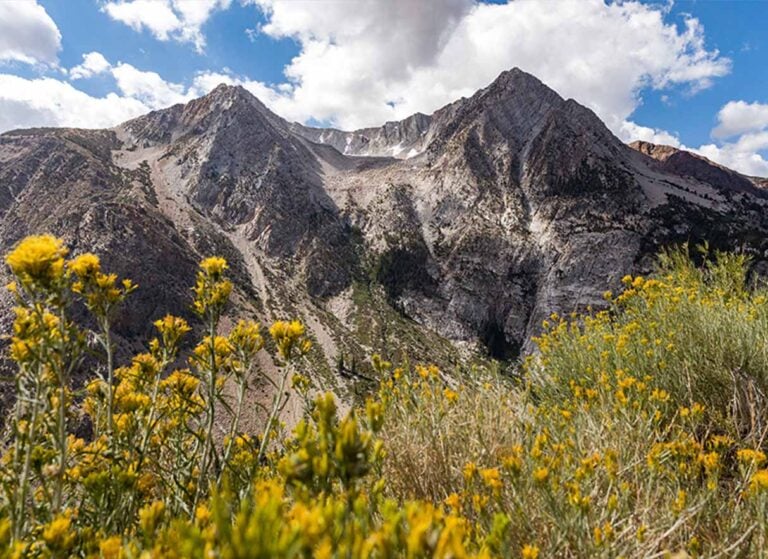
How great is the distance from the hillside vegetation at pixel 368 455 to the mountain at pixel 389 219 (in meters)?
50.8

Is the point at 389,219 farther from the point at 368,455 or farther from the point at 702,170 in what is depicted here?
the point at 702,170

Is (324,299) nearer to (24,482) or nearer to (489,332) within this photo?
(489,332)

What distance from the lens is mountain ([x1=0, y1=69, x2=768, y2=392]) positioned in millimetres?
64250

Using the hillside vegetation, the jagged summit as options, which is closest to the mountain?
the jagged summit

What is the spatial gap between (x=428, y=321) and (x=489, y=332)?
1083cm

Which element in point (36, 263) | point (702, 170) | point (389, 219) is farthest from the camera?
point (702, 170)

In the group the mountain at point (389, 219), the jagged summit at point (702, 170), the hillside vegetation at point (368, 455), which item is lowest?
the hillside vegetation at point (368, 455)

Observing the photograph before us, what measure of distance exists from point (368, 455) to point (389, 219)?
88097 mm

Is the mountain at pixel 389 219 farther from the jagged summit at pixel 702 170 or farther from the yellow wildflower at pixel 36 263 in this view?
the yellow wildflower at pixel 36 263

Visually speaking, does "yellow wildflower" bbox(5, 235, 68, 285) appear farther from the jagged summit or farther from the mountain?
the jagged summit

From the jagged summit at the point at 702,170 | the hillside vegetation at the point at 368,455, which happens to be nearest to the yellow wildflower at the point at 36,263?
the hillside vegetation at the point at 368,455

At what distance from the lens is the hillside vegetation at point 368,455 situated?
1081mm

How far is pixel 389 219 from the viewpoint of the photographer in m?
88.3

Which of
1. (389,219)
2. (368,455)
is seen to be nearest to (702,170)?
(389,219)
